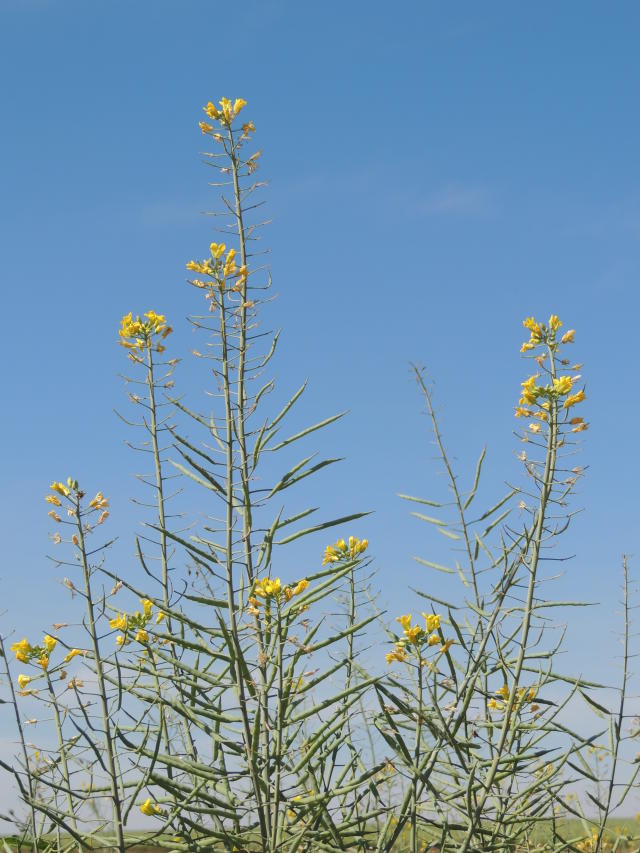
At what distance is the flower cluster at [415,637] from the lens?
277 centimetres

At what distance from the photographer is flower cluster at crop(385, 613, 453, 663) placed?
2.77 metres

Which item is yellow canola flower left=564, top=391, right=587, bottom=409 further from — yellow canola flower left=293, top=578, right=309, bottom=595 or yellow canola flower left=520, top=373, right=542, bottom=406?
yellow canola flower left=293, top=578, right=309, bottom=595

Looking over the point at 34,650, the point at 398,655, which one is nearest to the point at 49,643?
the point at 34,650

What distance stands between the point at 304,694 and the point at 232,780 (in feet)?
1.04

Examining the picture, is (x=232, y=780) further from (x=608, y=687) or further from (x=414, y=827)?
(x=608, y=687)

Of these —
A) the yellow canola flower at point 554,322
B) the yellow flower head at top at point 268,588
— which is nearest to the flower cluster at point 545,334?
the yellow canola flower at point 554,322

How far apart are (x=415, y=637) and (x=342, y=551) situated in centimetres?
53

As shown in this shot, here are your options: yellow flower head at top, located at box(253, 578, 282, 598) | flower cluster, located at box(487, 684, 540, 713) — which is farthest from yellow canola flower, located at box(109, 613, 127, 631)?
flower cluster, located at box(487, 684, 540, 713)

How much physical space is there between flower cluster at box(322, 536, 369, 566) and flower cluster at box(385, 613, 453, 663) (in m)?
0.43

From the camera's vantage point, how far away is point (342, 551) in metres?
3.21

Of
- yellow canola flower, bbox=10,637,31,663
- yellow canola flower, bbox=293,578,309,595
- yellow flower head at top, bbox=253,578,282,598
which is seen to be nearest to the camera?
yellow flower head at top, bbox=253,578,282,598

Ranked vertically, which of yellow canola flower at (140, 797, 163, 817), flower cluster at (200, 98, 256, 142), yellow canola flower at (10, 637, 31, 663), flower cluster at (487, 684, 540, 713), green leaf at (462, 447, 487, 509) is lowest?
yellow canola flower at (140, 797, 163, 817)

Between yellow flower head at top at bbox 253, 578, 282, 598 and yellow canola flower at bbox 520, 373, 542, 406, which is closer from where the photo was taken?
yellow flower head at top at bbox 253, 578, 282, 598

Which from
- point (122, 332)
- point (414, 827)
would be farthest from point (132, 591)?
point (122, 332)
